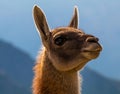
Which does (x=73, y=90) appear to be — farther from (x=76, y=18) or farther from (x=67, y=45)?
(x=76, y=18)

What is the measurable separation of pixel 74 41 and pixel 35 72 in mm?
925

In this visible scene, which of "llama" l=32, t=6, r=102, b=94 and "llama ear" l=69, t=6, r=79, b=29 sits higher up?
"llama ear" l=69, t=6, r=79, b=29

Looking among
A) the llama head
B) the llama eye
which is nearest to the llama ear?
the llama head

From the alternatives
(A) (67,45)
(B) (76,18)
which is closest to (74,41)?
(A) (67,45)

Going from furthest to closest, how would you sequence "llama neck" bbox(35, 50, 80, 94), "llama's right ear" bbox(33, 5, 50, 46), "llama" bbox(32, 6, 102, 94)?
"llama's right ear" bbox(33, 5, 50, 46) < "llama neck" bbox(35, 50, 80, 94) < "llama" bbox(32, 6, 102, 94)

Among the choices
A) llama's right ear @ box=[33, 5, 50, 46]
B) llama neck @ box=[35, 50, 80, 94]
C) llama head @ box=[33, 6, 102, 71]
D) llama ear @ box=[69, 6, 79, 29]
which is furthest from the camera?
llama ear @ box=[69, 6, 79, 29]

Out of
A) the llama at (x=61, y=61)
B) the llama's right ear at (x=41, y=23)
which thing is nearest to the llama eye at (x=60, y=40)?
the llama at (x=61, y=61)

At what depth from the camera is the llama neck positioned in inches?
352

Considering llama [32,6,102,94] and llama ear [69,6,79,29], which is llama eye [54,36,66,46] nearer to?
llama [32,6,102,94]

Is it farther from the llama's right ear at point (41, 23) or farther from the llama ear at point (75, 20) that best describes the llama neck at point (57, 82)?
the llama ear at point (75, 20)

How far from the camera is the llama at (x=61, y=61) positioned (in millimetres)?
8805

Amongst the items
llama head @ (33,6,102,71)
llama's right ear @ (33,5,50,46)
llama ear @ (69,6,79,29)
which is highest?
llama ear @ (69,6,79,29)

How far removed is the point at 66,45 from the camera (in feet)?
29.3

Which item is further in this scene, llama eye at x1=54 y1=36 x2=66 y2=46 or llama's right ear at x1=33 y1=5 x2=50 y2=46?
llama's right ear at x1=33 y1=5 x2=50 y2=46
